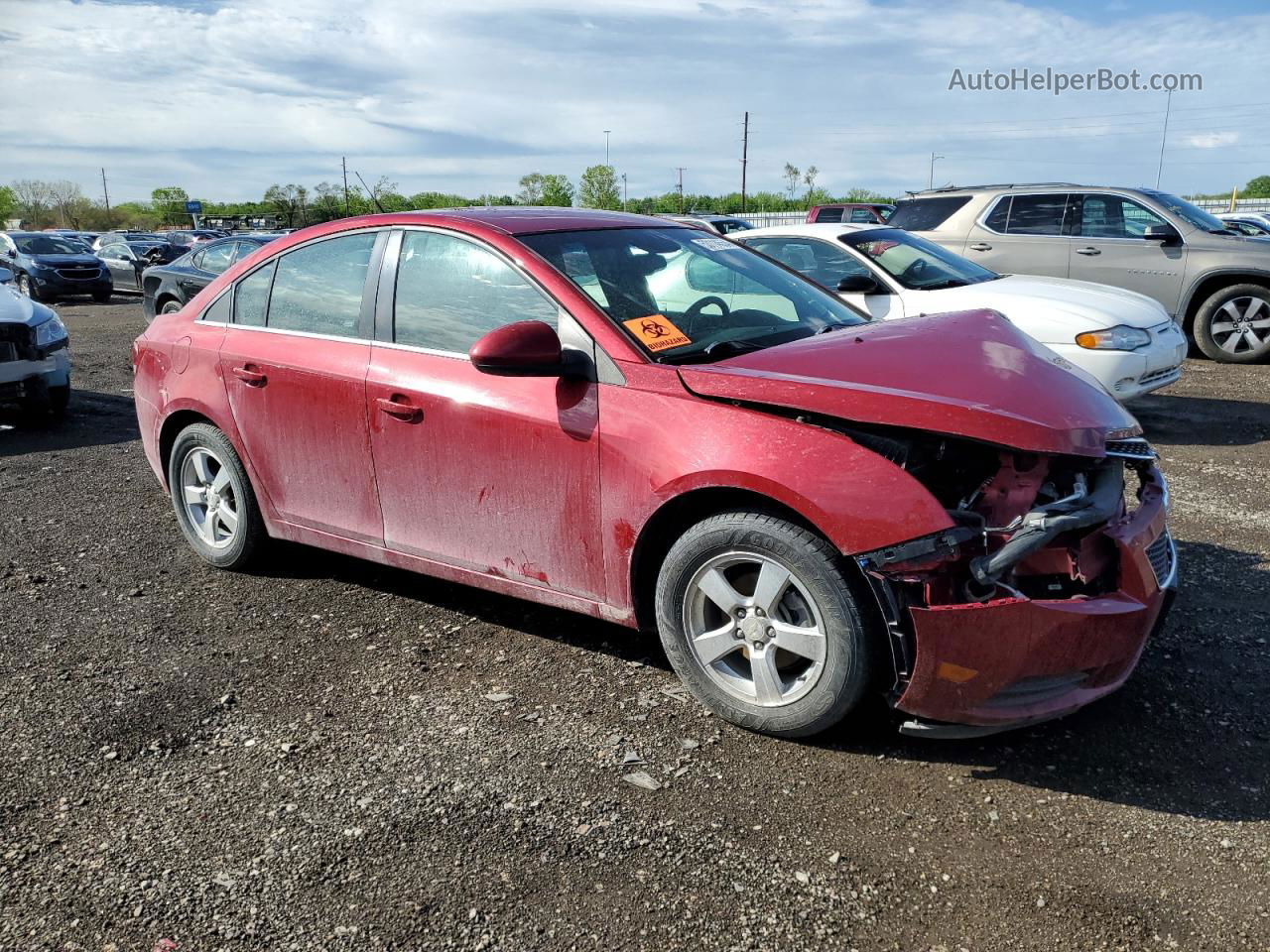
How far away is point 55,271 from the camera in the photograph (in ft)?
75.0

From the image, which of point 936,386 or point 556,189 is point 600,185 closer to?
point 556,189

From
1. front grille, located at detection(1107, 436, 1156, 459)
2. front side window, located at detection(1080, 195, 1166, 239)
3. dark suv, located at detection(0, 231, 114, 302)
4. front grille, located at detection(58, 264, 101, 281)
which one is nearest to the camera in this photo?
front grille, located at detection(1107, 436, 1156, 459)

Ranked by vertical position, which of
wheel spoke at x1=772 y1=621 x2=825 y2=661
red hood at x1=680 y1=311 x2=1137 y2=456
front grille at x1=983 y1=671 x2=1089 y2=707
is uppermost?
red hood at x1=680 y1=311 x2=1137 y2=456

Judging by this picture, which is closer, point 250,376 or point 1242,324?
point 250,376

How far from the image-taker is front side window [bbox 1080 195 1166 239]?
1100 cm

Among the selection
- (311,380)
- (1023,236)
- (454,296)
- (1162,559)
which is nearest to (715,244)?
(454,296)

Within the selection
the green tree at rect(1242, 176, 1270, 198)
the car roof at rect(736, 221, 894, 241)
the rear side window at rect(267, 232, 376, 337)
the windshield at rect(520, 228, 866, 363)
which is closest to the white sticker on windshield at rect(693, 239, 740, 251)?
the windshield at rect(520, 228, 866, 363)

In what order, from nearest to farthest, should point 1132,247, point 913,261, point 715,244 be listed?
point 715,244 < point 913,261 < point 1132,247

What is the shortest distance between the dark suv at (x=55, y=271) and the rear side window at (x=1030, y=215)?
20.5 m

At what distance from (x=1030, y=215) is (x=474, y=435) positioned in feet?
31.3

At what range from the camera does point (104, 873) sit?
2.69 metres

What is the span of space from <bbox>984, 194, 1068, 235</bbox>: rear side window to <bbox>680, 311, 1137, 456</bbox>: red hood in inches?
336

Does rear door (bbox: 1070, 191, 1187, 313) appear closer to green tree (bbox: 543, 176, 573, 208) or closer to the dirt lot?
the dirt lot

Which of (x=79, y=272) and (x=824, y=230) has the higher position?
(x=824, y=230)
